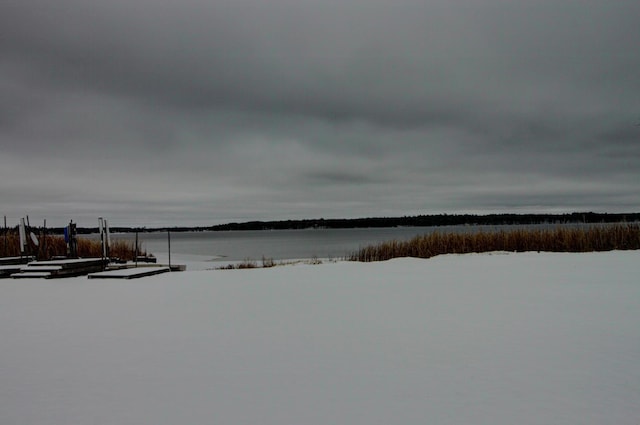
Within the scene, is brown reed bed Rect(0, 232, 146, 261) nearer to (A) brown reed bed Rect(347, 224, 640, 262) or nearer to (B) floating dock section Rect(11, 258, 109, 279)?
(B) floating dock section Rect(11, 258, 109, 279)

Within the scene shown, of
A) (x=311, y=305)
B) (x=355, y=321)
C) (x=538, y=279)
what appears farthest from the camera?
(x=538, y=279)

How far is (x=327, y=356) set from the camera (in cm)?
371

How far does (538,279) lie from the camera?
8.27m

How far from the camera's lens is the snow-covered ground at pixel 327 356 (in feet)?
8.70

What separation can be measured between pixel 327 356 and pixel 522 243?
544 inches

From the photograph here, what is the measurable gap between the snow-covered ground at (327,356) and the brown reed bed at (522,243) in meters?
8.42

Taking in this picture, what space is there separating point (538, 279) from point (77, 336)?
7139 mm

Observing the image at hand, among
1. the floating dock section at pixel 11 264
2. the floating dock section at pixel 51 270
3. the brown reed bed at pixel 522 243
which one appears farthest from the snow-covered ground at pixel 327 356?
the brown reed bed at pixel 522 243

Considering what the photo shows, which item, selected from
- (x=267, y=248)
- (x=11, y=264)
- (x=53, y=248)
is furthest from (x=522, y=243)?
(x=267, y=248)

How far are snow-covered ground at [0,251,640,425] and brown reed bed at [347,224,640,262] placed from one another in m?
8.42

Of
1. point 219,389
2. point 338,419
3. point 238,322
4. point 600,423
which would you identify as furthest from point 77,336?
point 600,423

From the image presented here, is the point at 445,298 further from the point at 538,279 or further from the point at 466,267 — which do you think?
the point at 466,267

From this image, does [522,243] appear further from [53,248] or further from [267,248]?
[267,248]

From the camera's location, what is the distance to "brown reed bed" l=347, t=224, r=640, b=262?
50.5 feet
